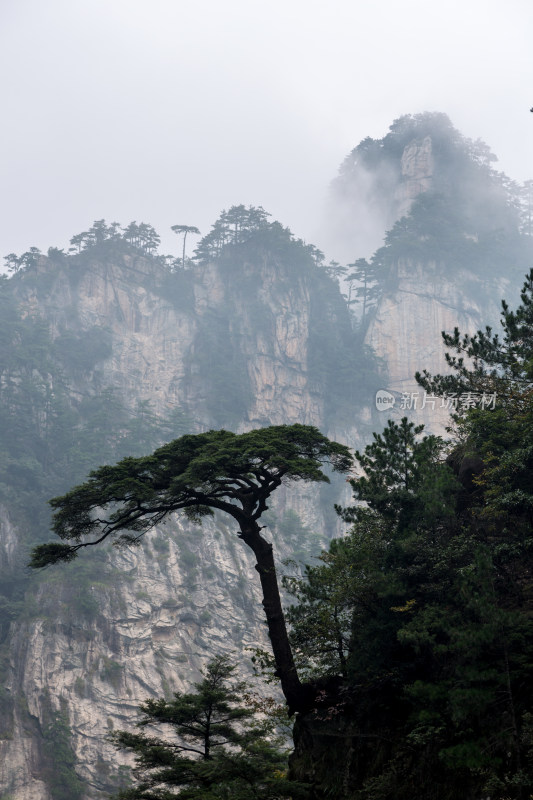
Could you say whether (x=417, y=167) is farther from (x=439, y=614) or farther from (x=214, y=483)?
(x=439, y=614)

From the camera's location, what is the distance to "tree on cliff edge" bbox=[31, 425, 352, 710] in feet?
45.0

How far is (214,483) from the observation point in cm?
1424

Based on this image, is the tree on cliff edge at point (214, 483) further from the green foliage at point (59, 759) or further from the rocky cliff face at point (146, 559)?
the green foliage at point (59, 759)

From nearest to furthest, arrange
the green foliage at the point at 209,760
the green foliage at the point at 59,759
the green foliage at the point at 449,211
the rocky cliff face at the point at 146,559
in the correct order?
the green foliage at the point at 209,760 < the green foliage at the point at 59,759 < the rocky cliff face at the point at 146,559 < the green foliage at the point at 449,211

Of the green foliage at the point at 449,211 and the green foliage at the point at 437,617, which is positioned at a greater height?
the green foliage at the point at 449,211

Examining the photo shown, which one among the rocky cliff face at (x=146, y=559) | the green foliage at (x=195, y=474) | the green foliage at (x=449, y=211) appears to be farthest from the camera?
the green foliage at (x=449, y=211)

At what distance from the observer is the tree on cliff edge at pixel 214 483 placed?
45.0 ft

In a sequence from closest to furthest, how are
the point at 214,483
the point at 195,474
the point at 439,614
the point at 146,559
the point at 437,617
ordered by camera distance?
the point at 437,617 < the point at 439,614 < the point at 195,474 < the point at 214,483 < the point at 146,559

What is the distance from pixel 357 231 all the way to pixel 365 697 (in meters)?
82.4

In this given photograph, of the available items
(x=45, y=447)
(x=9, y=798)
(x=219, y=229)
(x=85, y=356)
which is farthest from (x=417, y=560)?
(x=219, y=229)
